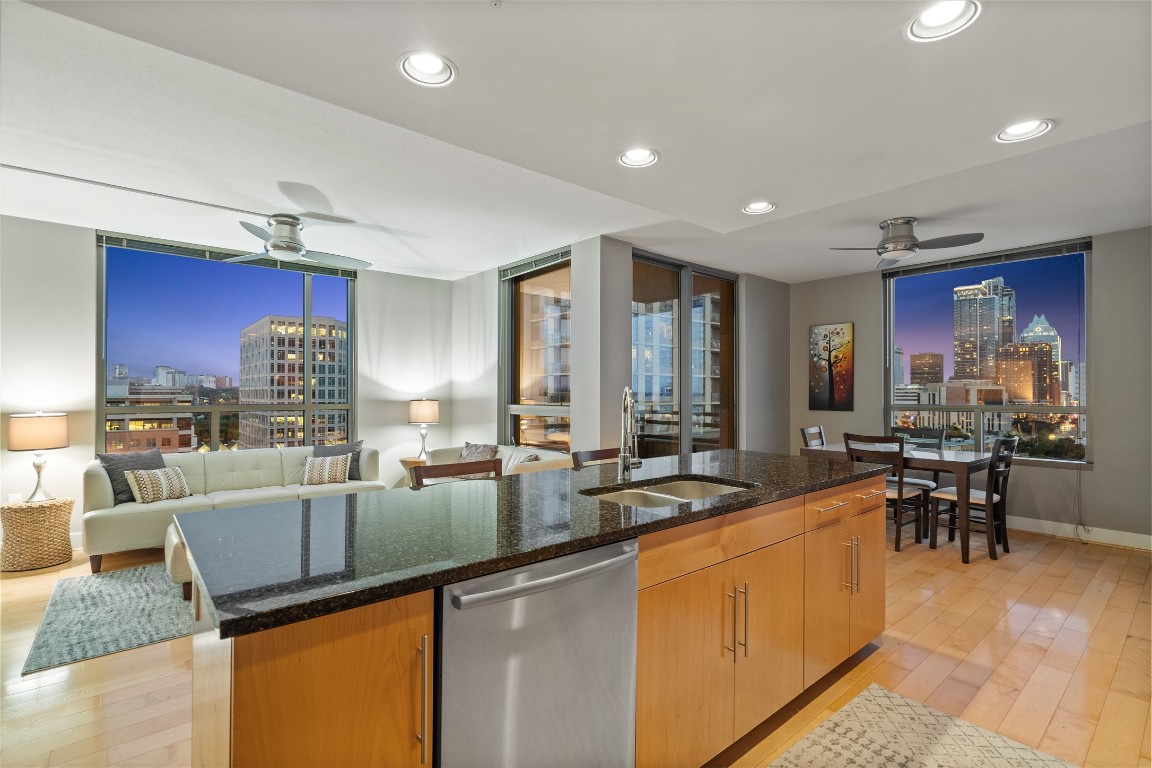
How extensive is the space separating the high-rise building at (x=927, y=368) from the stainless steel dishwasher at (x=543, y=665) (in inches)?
212

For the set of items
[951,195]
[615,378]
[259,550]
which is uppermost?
[951,195]

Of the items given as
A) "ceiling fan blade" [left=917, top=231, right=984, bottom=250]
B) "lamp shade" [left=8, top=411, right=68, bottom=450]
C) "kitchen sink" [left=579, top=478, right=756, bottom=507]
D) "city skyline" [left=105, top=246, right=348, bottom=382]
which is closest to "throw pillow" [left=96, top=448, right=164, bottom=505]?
"lamp shade" [left=8, top=411, right=68, bottom=450]

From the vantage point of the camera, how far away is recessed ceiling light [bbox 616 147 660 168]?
7.00 feet

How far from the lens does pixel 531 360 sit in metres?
5.71

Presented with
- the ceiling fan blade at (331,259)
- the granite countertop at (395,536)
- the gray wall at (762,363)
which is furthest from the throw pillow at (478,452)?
the granite countertop at (395,536)

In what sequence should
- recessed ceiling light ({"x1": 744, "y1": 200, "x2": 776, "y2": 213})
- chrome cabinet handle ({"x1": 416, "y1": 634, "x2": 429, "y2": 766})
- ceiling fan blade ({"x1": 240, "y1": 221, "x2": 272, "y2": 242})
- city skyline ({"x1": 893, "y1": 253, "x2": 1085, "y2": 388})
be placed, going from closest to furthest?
chrome cabinet handle ({"x1": 416, "y1": 634, "x2": 429, "y2": 766}) < recessed ceiling light ({"x1": 744, "y1": 200, "x2": 776, "y2": 213}) < ceiling fan blade ({"x1": 240, "y1": 221, "x2": 272, "y2": 242}) < city skyline ({"x1": 893, "y1": 253, "x2": 1085, "y2": 388})

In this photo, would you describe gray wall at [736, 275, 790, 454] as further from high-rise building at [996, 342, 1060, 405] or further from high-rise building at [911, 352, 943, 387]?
high-rise building at [996, 342, 1060, 405]

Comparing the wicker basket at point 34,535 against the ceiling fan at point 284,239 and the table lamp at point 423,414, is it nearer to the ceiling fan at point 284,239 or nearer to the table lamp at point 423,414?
the ceiling fan at point 284,239

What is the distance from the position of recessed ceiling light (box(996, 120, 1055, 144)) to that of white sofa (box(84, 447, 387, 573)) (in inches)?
169

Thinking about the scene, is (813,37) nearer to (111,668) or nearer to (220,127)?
(220,127)

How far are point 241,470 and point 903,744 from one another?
17.2 ft

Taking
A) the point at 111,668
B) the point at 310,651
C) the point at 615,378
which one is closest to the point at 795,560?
the point at 310,651

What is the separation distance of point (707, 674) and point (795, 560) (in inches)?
23.8

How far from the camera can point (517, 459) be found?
502 centimetres
